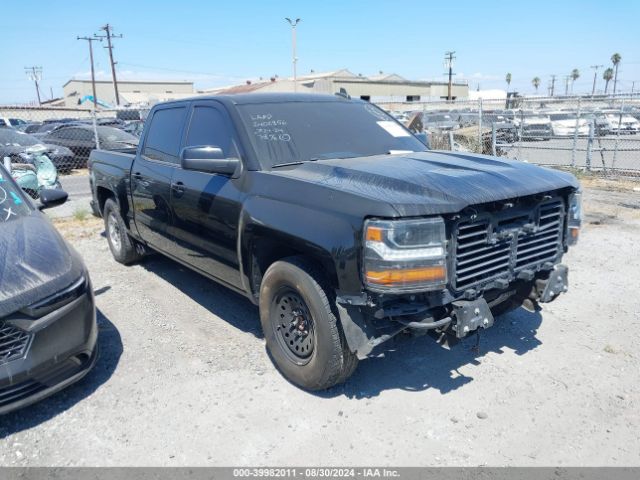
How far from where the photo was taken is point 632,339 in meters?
4.05

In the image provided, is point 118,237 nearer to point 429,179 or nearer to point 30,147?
point 429,179

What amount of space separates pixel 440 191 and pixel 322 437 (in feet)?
5.21

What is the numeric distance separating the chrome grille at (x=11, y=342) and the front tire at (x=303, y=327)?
1.46 meters

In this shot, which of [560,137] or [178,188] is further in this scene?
[560,137]

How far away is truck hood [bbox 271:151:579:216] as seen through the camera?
9.18 ft

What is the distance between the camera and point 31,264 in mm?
3227

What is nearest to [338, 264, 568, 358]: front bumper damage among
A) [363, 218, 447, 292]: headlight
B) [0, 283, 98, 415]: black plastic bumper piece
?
[363, 218, 447, 292]: headlight

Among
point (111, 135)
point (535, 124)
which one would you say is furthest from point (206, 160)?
point (535, 124)

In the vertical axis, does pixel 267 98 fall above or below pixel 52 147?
above

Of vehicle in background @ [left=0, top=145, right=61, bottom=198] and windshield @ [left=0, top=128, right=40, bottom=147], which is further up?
windshield @ [left=0, top=128, right=40, bottom=147]

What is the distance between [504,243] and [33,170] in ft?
35.8

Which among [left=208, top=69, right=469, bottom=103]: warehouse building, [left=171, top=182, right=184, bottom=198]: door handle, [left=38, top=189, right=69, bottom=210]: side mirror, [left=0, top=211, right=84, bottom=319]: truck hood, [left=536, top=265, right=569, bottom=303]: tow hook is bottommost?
[left=536, top=265, right=569, bottom=303]: tow hook

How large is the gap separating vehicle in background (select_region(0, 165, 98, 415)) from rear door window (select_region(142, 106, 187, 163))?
1.42 meters

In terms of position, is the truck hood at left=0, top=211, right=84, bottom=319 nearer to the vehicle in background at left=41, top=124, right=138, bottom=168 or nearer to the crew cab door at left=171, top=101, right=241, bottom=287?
the crew cab door at left=171, top=101, right=241, bottom=287
